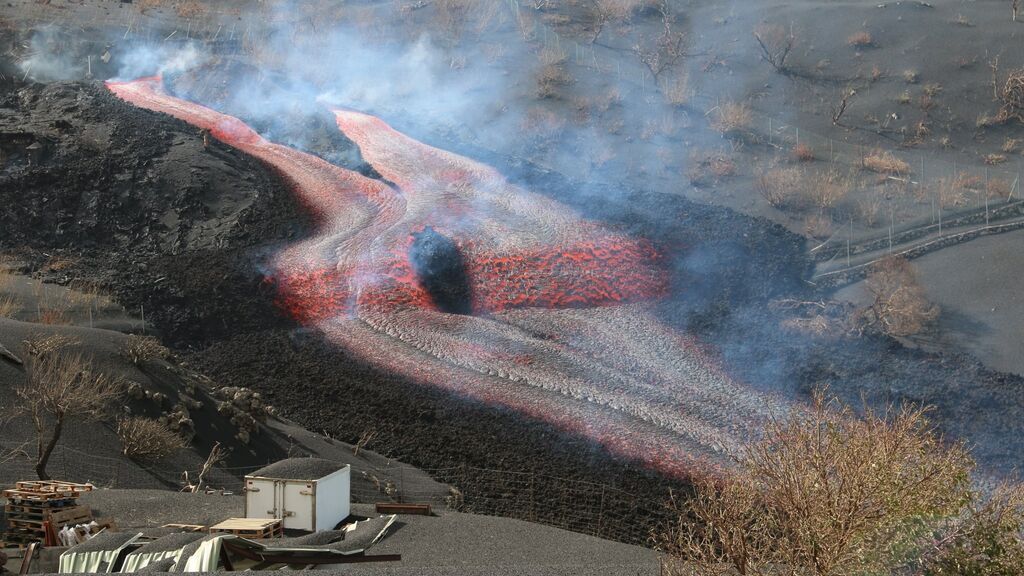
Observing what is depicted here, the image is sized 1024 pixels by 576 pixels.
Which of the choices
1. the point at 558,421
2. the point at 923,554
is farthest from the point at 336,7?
the point at 923,554

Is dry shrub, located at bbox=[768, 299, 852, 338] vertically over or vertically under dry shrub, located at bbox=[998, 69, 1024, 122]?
under

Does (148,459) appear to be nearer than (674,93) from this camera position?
Yes

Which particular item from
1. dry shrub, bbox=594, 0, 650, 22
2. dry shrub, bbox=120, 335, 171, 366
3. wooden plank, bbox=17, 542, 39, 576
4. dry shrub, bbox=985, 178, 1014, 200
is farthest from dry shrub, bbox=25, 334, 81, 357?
dry shrub, bbox=594, 0, 650, 22

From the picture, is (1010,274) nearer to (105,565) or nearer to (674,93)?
(674,93)

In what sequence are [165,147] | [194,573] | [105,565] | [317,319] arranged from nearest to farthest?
[194,573]
[105,565]
[317,319]
[165,147]

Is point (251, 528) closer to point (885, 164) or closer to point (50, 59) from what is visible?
point (885, 164)

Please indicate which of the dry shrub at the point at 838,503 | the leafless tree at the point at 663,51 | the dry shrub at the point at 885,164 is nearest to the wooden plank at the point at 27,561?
the dry shrub at the point at 838,503

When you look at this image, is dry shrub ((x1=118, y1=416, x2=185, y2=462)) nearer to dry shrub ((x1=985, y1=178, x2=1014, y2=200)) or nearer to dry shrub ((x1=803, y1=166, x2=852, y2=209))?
dry shrub ((x1=803, y1=166, x2=852, y2=209))
